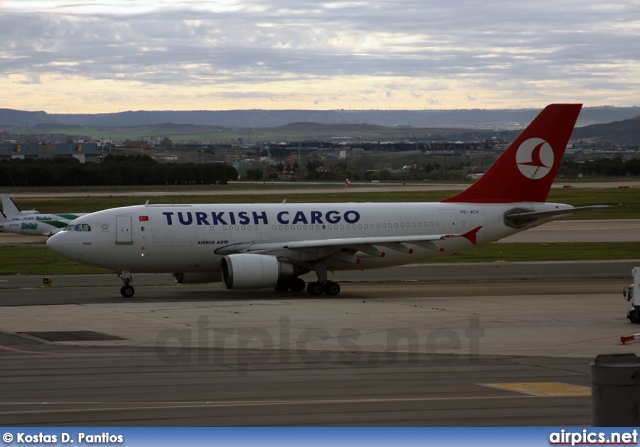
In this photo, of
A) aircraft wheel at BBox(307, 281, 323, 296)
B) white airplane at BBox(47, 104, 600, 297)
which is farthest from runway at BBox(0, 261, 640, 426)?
white airplane at BBox(47, 104, 600, 297)

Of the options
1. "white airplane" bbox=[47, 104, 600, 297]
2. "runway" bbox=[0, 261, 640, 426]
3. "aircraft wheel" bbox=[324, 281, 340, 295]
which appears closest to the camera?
"runway" bbox=[0, 261, 640, 426]

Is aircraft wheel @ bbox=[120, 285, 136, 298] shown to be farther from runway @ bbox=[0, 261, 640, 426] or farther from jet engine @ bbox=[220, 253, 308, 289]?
jet engine @ bbox=[220, 253, 308, 289]

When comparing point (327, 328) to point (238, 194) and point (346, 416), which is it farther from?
point (238, 194)

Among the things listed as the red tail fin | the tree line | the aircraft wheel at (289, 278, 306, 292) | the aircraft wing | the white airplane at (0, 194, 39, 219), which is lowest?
the aircraft wheel at (289, 278, 306, 292)

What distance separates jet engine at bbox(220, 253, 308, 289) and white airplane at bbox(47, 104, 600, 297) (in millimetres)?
36

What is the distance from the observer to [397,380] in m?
18.8

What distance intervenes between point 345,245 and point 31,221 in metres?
40.9

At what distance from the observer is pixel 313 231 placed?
127 ft

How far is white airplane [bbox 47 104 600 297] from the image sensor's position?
3653 centimetres

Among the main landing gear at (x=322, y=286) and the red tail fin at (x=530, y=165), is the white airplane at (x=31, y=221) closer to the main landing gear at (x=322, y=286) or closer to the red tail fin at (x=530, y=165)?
the main landing gear at (x=322, y=286)

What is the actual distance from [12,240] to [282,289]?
38.4 metres

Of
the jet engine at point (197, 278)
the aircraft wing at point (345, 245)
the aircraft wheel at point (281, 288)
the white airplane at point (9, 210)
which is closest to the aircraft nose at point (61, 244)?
the jet engine at point (197, 278)

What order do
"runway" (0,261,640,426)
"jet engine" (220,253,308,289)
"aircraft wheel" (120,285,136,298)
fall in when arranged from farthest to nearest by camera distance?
"aircraft wheel" (120,285,136,298), "jet engine" (220,253,308,289), "runway" (0,261,640,426)

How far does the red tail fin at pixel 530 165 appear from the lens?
40125 mm
